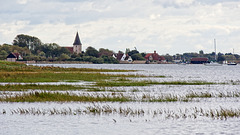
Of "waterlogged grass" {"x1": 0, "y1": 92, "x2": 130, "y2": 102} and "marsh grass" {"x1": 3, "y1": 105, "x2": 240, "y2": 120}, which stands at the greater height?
"waterlogged grass" {"x1": 0, "y1": 92, "x2": 130, "y2": 102}

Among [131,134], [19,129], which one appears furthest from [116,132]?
[19,129]

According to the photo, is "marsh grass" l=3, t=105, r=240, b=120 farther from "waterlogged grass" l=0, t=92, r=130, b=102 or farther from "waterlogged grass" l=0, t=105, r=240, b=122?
"waterlogged grass" l=0, t=92, r=130, b=102

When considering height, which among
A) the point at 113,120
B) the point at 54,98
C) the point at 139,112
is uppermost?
the point at 54,98

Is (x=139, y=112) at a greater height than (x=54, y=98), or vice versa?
(x=54, y=98)

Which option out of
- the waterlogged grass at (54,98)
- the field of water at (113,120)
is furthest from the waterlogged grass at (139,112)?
the waterlogged grass at (54,98)

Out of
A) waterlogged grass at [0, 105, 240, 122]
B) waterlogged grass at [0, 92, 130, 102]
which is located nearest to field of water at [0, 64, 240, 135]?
waterlogged grass at [0, 105, 240, 122]

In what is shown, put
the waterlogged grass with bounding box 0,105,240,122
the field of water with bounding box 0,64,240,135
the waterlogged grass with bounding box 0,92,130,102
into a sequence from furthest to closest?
the waterlogged grass with bounding box 0,92,130,102 < the waterlogged grass with bounding box 0,105,240,122 < the field of water with bounding box 0,64,240,135

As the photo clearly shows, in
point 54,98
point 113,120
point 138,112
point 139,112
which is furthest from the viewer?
point 54,98

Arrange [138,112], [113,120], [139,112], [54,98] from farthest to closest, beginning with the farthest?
[54,98]
[139,112]
[138,112]
[113,120]

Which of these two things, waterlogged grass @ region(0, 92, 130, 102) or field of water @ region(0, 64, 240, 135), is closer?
field of water @ region(0, 64, 240, 135)

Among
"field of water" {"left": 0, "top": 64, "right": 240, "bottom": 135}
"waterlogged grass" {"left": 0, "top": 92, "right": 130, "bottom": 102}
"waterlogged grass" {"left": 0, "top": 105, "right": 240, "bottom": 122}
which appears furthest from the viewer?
"waterlogged grass" {"left": 0, "top": 92, "right": 130, "bottom": 102}

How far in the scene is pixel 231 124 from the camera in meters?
28.8

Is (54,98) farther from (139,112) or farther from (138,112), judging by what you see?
(138,112)

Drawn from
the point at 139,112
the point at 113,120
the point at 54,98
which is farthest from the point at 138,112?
the point at 54,98
